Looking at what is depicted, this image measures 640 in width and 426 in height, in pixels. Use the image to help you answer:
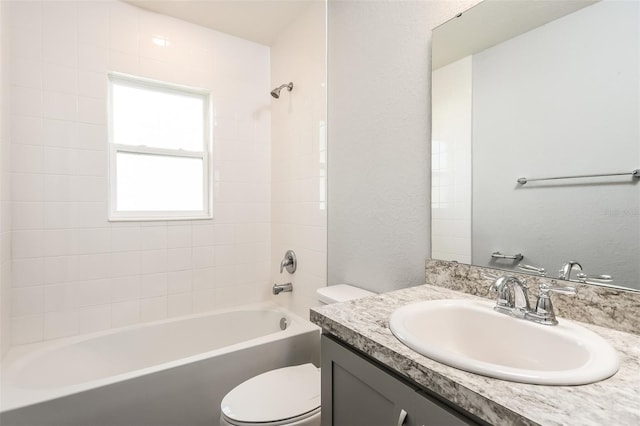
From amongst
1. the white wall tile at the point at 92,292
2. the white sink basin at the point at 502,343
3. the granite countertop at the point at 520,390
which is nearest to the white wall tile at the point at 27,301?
the white wall tile at the point at 92,292

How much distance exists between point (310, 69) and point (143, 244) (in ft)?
5.48

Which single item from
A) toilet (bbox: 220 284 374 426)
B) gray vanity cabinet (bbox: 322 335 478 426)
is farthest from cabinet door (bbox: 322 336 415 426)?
toilet (bbox: 220 284 374 426)

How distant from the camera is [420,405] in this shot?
63cm

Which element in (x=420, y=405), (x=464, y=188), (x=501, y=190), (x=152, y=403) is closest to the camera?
(x=420, y=405)

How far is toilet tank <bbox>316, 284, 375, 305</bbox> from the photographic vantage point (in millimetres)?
1563

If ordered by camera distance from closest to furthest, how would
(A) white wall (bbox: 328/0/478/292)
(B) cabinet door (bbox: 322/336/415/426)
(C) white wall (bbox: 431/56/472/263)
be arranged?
(B) cabinet door (bbox: 322/336/415/426) < (C) white wall (bbox: 431/56/472/263) < (A) white wall (bbox: 328/0/478/292)

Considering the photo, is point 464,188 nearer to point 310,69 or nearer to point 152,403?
point 310,69

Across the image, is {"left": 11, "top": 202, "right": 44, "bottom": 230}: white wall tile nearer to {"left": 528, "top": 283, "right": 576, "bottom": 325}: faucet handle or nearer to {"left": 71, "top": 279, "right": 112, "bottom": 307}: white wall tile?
{"left": 71, "top": 279, "right": 112, "bottom": 307}: white wall tile

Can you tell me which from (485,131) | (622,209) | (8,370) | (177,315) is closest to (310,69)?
(485,131)

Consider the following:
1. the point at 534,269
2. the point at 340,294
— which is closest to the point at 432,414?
the point at 534,269

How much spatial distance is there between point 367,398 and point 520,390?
1.23 feet

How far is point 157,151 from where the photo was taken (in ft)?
7.27

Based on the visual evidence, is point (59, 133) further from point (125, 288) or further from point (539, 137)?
point (539, 137)

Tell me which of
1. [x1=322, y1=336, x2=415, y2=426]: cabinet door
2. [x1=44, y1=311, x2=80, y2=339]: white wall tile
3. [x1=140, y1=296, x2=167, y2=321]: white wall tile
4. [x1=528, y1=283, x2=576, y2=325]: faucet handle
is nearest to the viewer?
[x1=322, y1=336, x2=415, y2=426]: cabinet door
